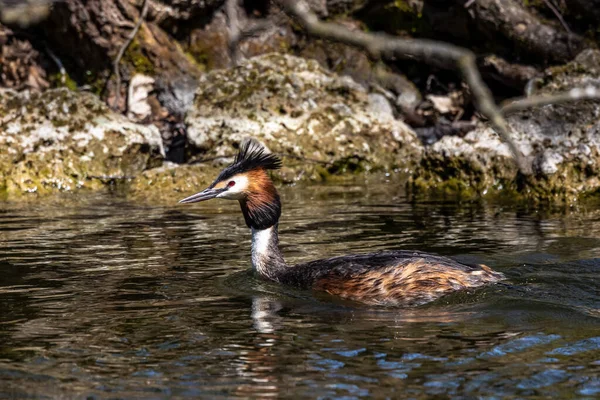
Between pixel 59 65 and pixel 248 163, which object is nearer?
pixel 248 163

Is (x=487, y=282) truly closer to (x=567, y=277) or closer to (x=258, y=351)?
(x=567, y=277)

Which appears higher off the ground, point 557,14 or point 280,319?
point 557,14

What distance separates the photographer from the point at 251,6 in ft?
69.3

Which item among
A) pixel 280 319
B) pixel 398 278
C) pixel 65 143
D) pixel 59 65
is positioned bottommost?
pixel 280 319

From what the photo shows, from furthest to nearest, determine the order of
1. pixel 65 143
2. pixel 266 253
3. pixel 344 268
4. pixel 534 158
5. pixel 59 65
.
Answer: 1. pixel 59 65
2. pixel 65 143
3. pixel 534 158
4. pixel 266 253
5. pixel 344 268

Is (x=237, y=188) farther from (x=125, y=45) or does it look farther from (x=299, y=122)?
(x=125, y=45)

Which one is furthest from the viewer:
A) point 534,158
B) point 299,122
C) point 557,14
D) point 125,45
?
point 557,14

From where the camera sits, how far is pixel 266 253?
8523 mm

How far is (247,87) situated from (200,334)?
10.7 metres

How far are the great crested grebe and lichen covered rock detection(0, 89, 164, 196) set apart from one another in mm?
7359

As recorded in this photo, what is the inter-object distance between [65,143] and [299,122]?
3.90m

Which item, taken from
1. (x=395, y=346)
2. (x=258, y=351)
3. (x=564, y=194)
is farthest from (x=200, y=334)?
(x=564, y=194)

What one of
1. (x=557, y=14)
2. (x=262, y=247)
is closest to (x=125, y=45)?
(x=557, y=14)

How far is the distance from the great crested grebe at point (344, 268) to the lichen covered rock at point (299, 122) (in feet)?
23.2
